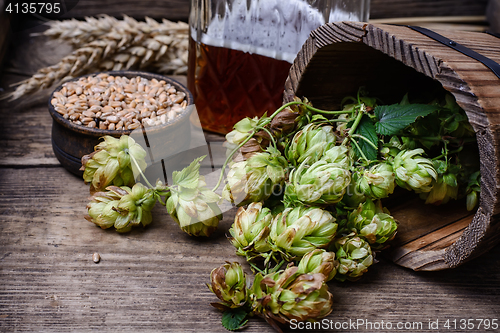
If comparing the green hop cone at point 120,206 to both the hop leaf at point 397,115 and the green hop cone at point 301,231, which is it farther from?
the hop leaf at point 397,115

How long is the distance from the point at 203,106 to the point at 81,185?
30 centimetres

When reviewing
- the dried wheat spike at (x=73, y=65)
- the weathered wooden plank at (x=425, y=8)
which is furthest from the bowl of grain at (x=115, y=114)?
the weathered wooden plank at (x=425, y=8)

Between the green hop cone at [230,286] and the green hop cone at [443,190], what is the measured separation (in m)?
0.29

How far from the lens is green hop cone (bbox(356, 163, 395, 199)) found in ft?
1.61

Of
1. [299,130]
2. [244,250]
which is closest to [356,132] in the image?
[299,130]

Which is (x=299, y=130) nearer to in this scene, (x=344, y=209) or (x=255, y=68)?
(x=344, y=209)

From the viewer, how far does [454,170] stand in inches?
22.0

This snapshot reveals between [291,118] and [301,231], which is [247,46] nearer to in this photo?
[291,118]

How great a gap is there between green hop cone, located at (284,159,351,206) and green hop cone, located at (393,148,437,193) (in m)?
0.07

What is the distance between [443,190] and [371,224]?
14 cm

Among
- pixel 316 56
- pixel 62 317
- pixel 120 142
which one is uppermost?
pixel 316 56

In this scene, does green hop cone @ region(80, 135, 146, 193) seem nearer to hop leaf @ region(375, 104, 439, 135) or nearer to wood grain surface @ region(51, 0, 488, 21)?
hop leaf @ region(375, 104, 439, 135)

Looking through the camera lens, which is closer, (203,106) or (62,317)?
(62,317)

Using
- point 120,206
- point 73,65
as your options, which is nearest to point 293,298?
point 120,206
